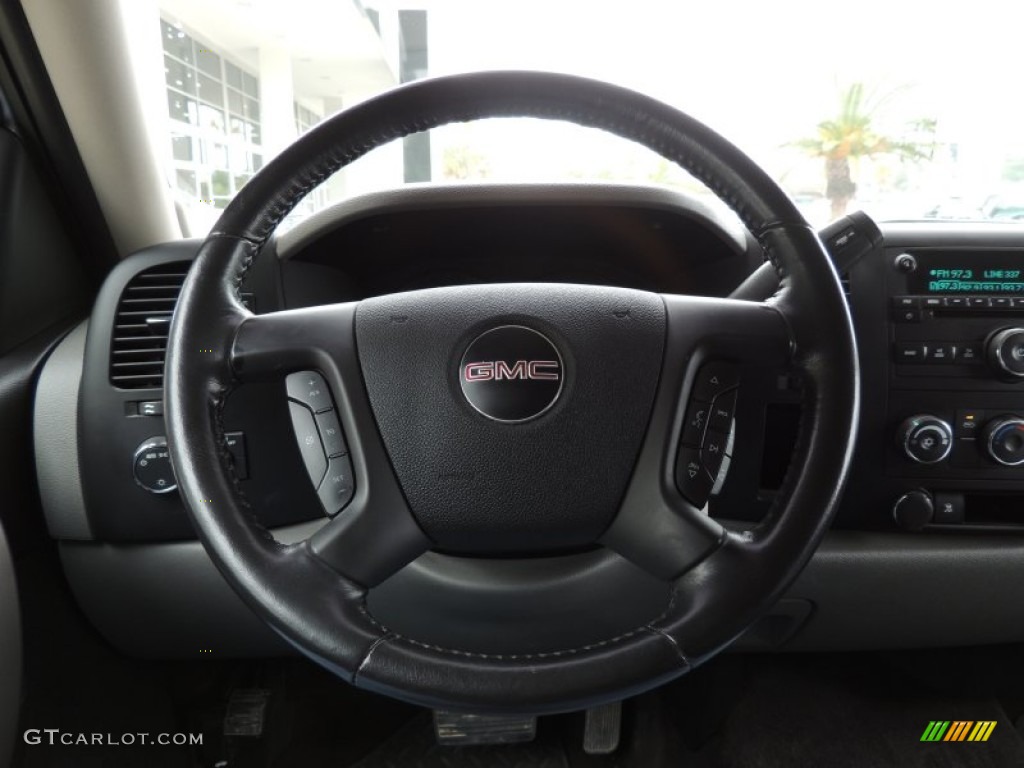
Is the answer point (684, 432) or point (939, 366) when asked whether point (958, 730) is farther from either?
point (684, 432)

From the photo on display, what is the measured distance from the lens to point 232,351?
2.45ft

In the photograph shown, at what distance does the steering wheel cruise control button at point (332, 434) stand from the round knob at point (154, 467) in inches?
12.1

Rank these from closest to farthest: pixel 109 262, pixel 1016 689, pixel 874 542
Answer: pixel 874 542
pixel 109 262
pixel 1016 689

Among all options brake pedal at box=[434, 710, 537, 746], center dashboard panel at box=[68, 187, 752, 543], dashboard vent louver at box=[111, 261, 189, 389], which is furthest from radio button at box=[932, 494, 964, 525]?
dashboard vent louver at box=[111, 261, 189, 389]

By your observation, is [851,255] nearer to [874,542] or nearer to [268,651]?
[874,542]

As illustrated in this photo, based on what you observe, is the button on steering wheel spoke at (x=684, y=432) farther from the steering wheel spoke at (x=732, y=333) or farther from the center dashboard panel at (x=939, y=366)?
the center dashboard panel at (x=939, y=366)

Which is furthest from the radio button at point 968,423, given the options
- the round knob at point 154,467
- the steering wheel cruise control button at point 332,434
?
the round knob at point 154,467

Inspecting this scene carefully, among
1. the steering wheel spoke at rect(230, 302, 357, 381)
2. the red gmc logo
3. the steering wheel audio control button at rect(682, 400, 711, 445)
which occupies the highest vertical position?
the steering wheel spoke at rect(230, 302, 357, 381)

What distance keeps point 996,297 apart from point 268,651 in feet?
3.95

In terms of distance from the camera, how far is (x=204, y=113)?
1413mm

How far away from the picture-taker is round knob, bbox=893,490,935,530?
1086 millimetres

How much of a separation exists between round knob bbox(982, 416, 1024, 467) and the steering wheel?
19.5 inches

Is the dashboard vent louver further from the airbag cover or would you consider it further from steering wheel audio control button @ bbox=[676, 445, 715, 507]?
steering wheel audio control button @ bbox=[676, 445, 715, 507]

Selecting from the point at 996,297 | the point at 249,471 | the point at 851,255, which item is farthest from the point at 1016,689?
the point at 249,471
